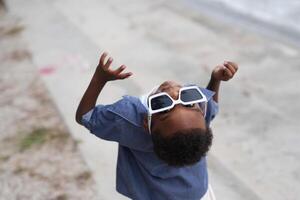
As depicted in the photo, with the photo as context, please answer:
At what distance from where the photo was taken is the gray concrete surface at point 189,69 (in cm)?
342

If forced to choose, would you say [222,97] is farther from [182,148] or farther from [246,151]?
[182,148]

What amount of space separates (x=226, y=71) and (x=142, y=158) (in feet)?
1.52

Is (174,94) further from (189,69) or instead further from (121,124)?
(189,69)

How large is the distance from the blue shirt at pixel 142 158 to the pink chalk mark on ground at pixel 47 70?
3.74 meters

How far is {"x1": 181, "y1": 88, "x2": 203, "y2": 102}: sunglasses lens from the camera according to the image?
5.65 ft

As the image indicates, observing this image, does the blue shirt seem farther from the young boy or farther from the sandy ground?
the sandy ground

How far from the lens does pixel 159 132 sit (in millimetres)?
1704

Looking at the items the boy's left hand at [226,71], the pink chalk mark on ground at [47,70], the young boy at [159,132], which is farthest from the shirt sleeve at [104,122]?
the pink chalk mark on ground at [47,70]

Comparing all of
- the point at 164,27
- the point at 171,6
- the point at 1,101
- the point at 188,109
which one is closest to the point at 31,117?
the point at 1,101

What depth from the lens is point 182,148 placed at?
5.49 feet

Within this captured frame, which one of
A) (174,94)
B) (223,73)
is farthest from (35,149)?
(174,94)

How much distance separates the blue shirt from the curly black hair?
0.42 feet

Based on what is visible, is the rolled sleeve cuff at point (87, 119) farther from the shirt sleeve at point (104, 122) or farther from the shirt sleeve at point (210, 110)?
the shirt sleeve at point (210, 110)

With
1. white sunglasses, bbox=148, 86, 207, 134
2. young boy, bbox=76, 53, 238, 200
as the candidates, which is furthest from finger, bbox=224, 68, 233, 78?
white sunglasses, bbox=148, 86, 207, 134
